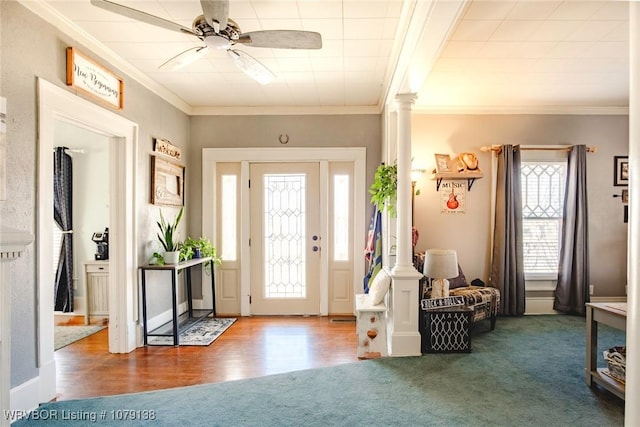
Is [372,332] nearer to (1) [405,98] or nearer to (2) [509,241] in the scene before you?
(1) [405,98]

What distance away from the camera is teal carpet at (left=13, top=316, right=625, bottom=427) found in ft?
7.47

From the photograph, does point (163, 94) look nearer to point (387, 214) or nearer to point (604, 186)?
point (387, 214)

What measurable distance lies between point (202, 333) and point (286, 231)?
158 centimetres

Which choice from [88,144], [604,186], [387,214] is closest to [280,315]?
[387,214]

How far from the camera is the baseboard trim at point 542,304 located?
4.71 metres

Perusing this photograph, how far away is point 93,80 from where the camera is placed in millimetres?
2988

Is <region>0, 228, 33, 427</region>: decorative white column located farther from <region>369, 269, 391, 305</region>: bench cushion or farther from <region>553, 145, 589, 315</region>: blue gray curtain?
<region>553, 145, 589, 315</region>: blue gray curtain

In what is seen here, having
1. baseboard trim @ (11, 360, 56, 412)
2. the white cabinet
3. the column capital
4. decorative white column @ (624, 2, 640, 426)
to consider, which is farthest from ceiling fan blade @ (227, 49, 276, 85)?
the white cabinet

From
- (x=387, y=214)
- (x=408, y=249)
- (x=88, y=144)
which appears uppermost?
(x=88, y=144)

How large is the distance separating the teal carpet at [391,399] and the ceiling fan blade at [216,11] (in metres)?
2.41

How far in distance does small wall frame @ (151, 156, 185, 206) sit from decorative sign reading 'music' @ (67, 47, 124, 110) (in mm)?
822

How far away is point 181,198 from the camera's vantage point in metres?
4.57

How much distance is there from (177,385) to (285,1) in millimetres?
2861

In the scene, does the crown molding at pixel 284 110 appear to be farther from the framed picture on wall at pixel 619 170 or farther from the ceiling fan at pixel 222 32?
the framed picture on wall at pixel 619 170
